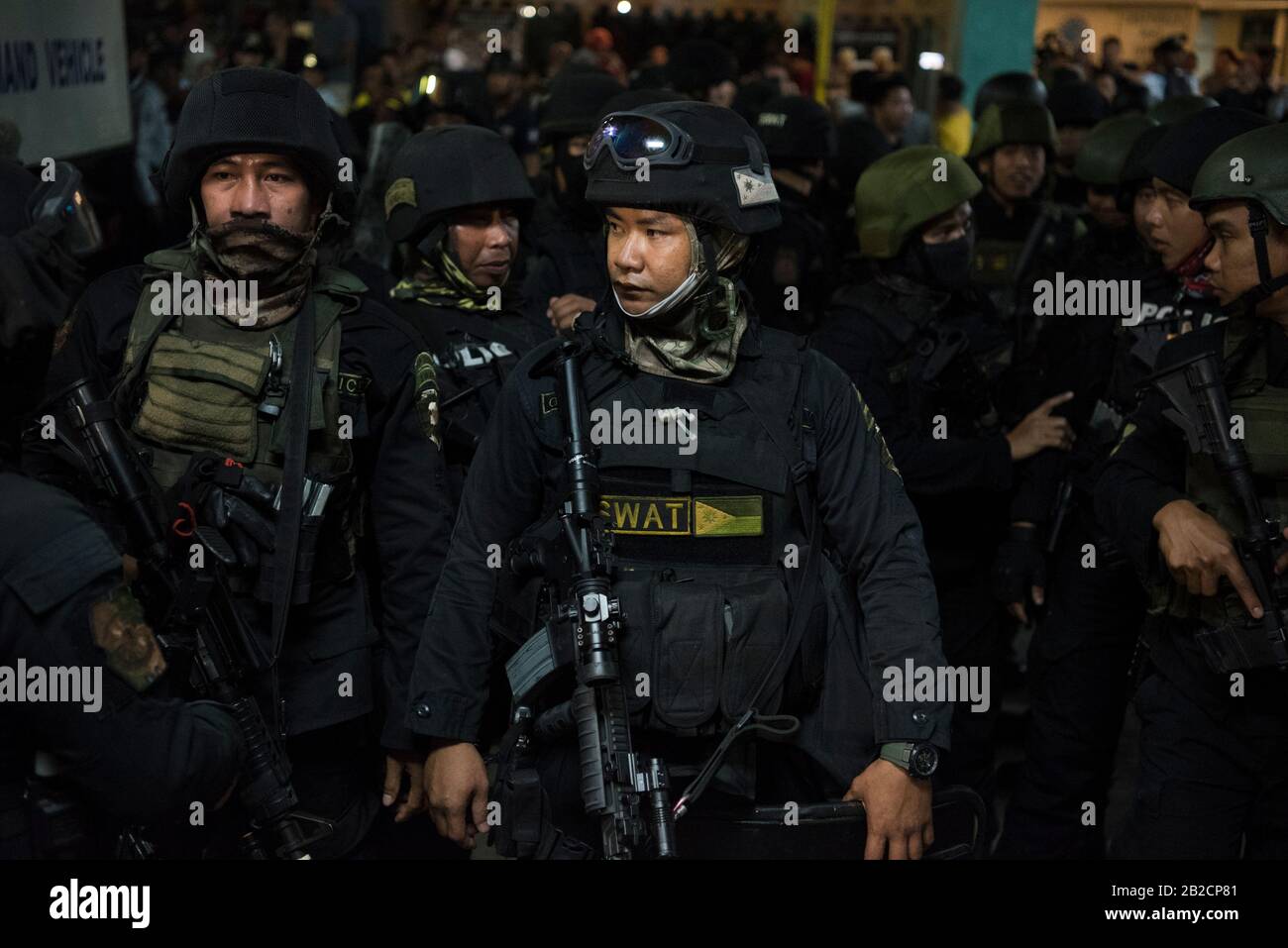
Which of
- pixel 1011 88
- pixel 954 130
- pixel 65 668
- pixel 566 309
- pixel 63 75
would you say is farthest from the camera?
pixel 954 130

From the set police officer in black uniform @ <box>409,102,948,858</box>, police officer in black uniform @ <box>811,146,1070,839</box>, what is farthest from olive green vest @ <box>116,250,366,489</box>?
police officer in black uniform @ <box>811,146,1070,839</box>

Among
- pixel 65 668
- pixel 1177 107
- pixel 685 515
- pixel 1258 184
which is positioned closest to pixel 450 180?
pixel 685 515

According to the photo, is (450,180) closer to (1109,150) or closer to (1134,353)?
(1134,353)

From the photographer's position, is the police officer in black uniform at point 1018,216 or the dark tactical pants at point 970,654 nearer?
the dark tactical pants at point 970,654

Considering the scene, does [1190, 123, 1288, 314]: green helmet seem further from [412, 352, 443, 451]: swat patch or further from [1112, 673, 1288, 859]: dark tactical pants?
[412, 352, 443, 451]: swat patch

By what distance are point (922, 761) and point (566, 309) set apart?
2287mm

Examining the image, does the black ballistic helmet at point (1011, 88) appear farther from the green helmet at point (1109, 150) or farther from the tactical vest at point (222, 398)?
the tactical vest at point (222, 398)

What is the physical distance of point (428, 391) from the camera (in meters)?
3.23

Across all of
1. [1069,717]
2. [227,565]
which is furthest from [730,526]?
[1069,717]

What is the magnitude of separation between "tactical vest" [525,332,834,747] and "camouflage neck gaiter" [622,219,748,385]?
3 centimetres

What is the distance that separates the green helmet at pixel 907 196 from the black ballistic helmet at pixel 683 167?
5.94 feet

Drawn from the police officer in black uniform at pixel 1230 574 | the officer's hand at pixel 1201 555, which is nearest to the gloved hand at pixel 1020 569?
the police officer in black uniform at pixel 1230 574

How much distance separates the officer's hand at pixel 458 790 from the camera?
2857 millimetres

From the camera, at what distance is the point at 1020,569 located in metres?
4.68
